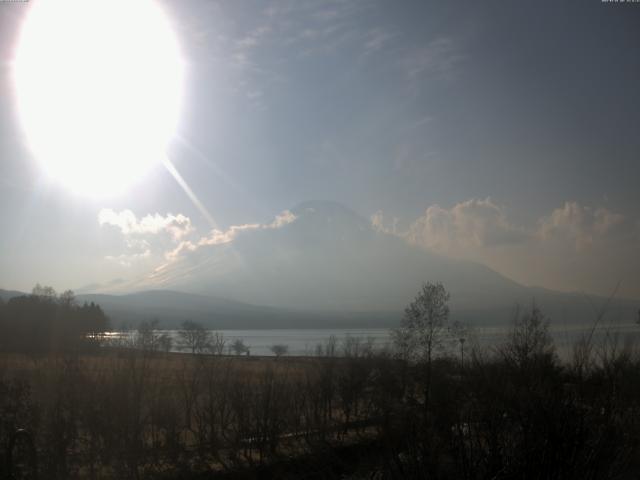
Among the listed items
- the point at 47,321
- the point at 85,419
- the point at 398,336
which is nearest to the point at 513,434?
the point at 85,419

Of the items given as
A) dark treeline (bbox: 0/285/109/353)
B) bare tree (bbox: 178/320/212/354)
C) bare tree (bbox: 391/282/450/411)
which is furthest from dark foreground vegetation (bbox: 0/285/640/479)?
bare tree (bbox: 178/320/212/354)

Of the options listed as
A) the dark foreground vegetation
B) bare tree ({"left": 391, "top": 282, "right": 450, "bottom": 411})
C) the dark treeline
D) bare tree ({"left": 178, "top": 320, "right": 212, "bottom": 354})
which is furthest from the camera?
bare tree ({"left": 178, "top": 320, "right": 212, "bottom": 354})

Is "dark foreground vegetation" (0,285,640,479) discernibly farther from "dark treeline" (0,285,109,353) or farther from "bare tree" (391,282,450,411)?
"dark treeline" (0,285,109,353)

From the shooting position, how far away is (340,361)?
3922cm

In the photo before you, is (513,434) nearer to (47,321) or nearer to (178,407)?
(178,407)

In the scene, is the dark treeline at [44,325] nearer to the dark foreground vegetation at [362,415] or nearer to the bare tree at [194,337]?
the bare tree at [194,337]

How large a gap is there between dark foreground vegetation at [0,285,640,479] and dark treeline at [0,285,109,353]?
20978mm

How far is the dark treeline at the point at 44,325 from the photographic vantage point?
45.0 meters

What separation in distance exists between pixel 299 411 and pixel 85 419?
41.6 ft

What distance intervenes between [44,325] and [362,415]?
118ft

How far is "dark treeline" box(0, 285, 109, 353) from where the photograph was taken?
45.0 metres

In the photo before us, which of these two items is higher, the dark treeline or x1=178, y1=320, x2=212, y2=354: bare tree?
the dark treeline

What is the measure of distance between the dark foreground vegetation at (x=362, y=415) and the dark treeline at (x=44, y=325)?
68.8 feet

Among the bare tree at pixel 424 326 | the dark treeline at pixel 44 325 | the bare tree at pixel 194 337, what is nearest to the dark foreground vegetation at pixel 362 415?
the bare tree at pixel 424 326
